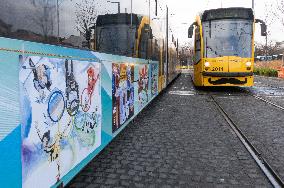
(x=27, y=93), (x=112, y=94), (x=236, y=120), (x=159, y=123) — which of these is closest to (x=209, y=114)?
(x=236, y=120)

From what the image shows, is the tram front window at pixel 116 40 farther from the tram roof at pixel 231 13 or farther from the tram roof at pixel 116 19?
the tram roof at pixel 231 13

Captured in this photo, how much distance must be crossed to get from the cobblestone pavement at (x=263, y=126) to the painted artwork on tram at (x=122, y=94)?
2.39 metres

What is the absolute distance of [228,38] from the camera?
1466cm

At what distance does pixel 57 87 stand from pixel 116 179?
5.14 feet

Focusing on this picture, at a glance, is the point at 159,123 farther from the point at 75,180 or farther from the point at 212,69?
the point at 212,69

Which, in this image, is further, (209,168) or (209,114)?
(209,114)

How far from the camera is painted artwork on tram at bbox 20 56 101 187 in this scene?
279 centimetres

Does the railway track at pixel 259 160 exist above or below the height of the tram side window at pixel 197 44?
below

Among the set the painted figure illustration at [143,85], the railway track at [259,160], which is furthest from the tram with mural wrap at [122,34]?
the railway track at [259,160]

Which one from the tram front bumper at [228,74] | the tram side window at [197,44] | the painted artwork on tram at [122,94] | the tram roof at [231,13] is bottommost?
the painted artwork on tram at [122,94]

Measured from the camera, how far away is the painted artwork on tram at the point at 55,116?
9.16ft

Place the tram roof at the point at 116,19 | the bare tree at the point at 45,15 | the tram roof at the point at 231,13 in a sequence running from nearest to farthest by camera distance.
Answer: the bare tree at the point at 45,15
the tram roof at the point at 116,19
the tram roof at the point at 231,13

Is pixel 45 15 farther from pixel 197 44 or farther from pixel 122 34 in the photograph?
pixel 197 44

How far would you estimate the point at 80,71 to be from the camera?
156 inches
